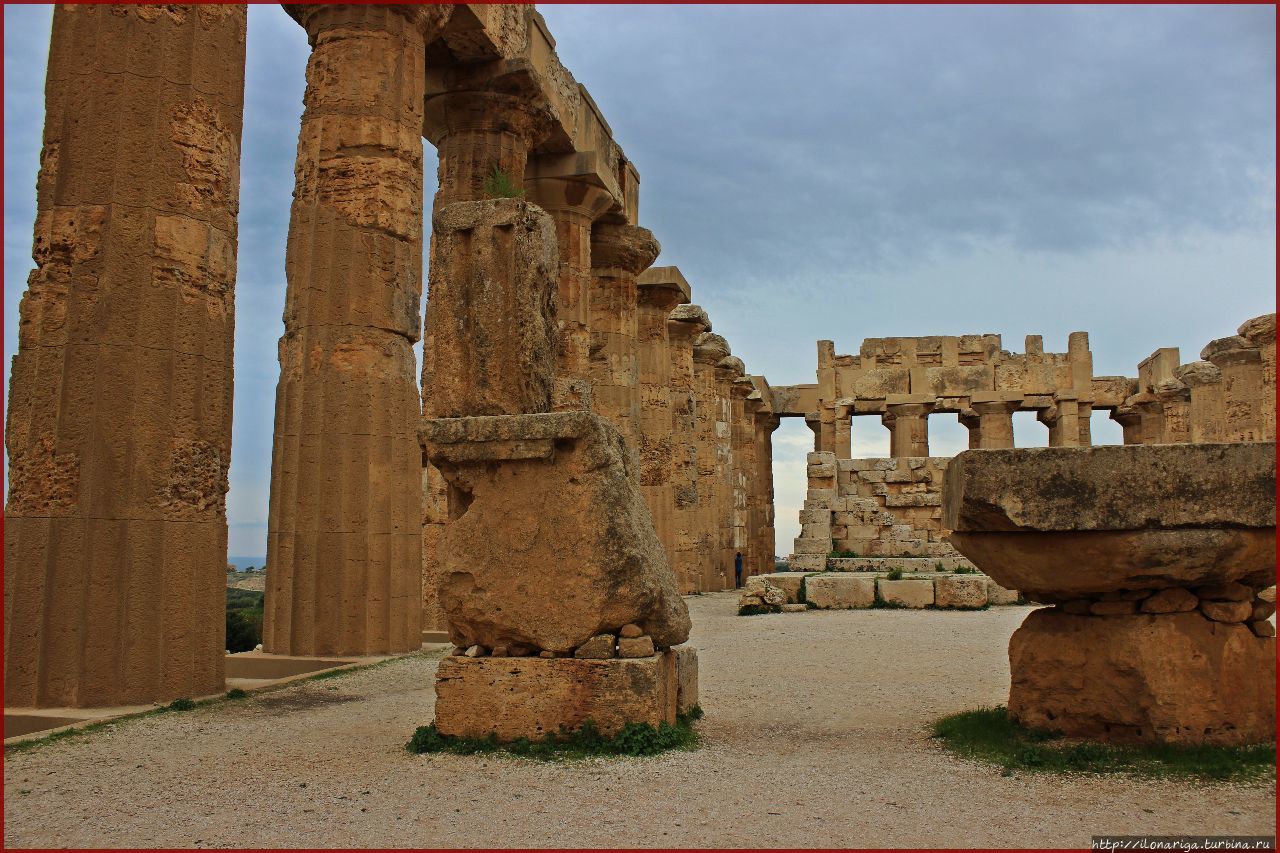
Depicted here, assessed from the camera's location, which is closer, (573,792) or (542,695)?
(573,792)

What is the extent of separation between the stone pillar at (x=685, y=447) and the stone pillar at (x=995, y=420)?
12.1 meters

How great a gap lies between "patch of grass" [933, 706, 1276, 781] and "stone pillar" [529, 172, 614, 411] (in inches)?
378

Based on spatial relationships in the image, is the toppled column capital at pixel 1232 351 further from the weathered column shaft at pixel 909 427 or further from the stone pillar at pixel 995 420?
the weathered column shaft at pixel 909 427

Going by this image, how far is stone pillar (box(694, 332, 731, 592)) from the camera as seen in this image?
76.2 ft

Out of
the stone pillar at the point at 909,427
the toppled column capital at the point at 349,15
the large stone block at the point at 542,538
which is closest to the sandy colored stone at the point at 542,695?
the large stone block at the point at 542,538

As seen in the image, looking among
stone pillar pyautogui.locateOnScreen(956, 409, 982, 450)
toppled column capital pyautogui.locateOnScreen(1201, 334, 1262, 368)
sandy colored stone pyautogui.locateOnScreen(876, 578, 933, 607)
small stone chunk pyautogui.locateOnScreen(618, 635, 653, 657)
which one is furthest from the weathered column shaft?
small stone chunk pyautogui.locateOnScreen(618, 635, 653, 657)

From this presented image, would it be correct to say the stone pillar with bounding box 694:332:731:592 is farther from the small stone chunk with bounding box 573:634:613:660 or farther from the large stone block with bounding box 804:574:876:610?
the small stone chunk with bounding box 573:634:613:660

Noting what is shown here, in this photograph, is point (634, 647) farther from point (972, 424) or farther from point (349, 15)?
point (972, 424)

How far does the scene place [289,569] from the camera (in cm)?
914

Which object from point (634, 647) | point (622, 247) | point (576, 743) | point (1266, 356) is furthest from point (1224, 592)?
point (1266, 356)

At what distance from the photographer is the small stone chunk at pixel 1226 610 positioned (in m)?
4.92

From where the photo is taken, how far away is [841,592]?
14.4 meters

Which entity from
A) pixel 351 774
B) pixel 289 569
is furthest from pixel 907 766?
pixel 289 569

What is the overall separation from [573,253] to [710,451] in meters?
10.5
